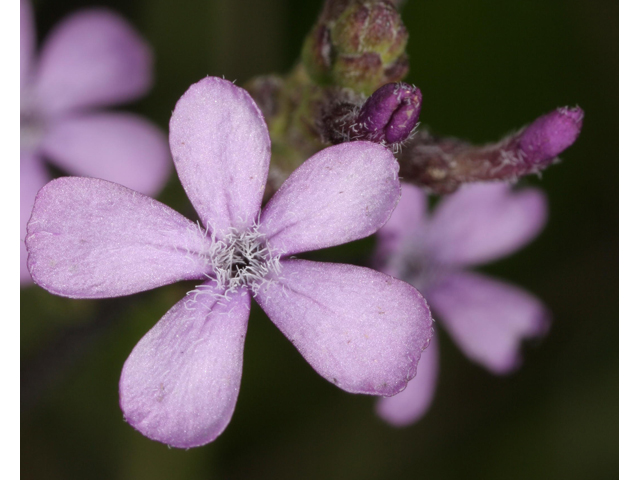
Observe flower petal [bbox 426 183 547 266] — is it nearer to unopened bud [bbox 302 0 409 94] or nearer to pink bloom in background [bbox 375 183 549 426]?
pink bloom in background [bbox 375 183 549 426]

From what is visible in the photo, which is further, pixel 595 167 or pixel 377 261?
pixel 595 167

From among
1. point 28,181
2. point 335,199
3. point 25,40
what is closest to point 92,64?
point 25,40

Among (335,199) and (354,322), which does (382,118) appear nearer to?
(335,199)

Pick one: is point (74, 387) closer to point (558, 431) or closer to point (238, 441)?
point (238, 441)

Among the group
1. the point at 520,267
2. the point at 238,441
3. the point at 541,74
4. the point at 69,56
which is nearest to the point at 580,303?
the point at 520,267

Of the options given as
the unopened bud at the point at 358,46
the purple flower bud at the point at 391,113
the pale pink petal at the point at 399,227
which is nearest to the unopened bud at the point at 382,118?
the purple flower bud at the point at 391,113

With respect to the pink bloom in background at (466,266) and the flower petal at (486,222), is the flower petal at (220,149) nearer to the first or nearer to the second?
the pink bloom in background at (466,266)
